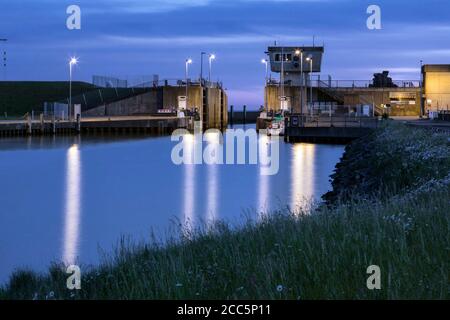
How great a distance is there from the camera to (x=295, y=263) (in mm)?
8633

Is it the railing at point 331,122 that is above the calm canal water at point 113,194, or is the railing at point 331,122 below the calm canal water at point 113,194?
above

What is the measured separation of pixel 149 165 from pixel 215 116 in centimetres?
6609

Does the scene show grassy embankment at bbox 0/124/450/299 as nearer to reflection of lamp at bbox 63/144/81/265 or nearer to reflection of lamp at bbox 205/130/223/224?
reflection of lamp at bbox 63/144/81/265

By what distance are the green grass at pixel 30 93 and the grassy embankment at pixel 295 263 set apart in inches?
4496

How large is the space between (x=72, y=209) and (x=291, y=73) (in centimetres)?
7922

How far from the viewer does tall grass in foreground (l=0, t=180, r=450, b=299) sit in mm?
7809

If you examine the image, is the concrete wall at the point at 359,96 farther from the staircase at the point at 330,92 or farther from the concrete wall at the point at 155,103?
the concrete wall at the point at 155,103

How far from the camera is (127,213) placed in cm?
2702

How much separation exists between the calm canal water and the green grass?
66774 millimetres

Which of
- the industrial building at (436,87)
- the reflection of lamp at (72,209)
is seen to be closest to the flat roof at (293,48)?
the industrial building at (436,87)

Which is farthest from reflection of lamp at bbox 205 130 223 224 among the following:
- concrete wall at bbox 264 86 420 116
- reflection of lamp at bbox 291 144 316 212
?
concrete wall at bbox 264 86 420 116

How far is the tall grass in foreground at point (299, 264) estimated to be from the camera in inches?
307
